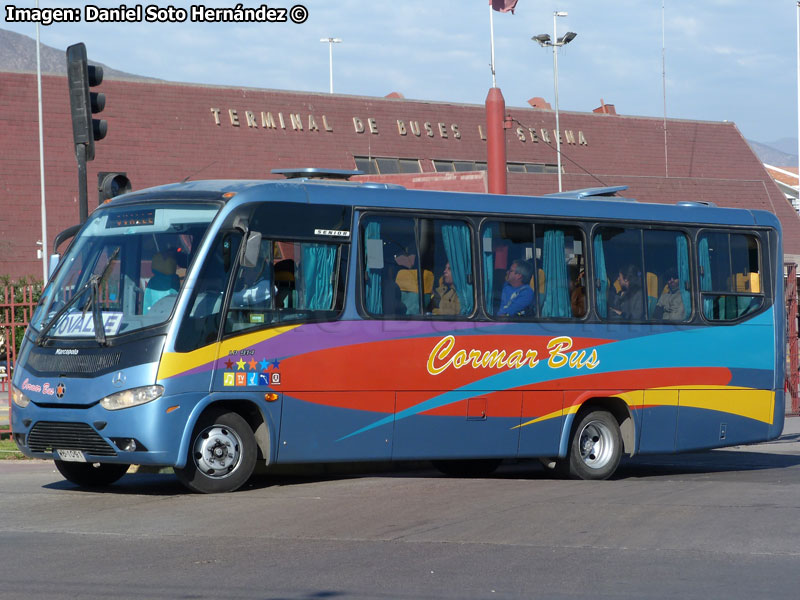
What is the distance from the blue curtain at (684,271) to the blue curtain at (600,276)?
1.16 meters

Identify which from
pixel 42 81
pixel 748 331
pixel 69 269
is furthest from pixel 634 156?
pixel 69 269

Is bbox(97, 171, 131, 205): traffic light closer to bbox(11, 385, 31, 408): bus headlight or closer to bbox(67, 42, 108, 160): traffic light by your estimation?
bbox(67, 42, 108, 160): traffic light

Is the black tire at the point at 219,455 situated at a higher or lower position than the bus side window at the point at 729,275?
lower

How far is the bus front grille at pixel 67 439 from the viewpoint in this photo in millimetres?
11445

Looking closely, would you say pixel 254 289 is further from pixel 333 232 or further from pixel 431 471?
pixel 431 471

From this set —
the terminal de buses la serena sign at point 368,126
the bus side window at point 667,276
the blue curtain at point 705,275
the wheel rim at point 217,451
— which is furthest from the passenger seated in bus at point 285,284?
the terminal de buses la serena sign at point 368,126

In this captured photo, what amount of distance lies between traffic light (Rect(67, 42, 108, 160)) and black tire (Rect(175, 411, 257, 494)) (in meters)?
4.13

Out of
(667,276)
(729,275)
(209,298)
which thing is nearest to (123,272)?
(209,298)

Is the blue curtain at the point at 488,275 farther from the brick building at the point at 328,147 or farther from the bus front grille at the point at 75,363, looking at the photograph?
the brick building at the point at 328,147

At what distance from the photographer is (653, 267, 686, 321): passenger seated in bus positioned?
589 inches

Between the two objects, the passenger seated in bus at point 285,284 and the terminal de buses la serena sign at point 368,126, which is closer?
the passenger seated in bus at point 285,284

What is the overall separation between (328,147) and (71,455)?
4550cm

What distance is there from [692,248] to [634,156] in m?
50.1

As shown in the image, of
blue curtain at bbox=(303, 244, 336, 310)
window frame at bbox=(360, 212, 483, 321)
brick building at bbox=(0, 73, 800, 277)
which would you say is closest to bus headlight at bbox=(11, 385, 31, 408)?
Result: blue curtain at bbox=(303, 244, 336, 310)
